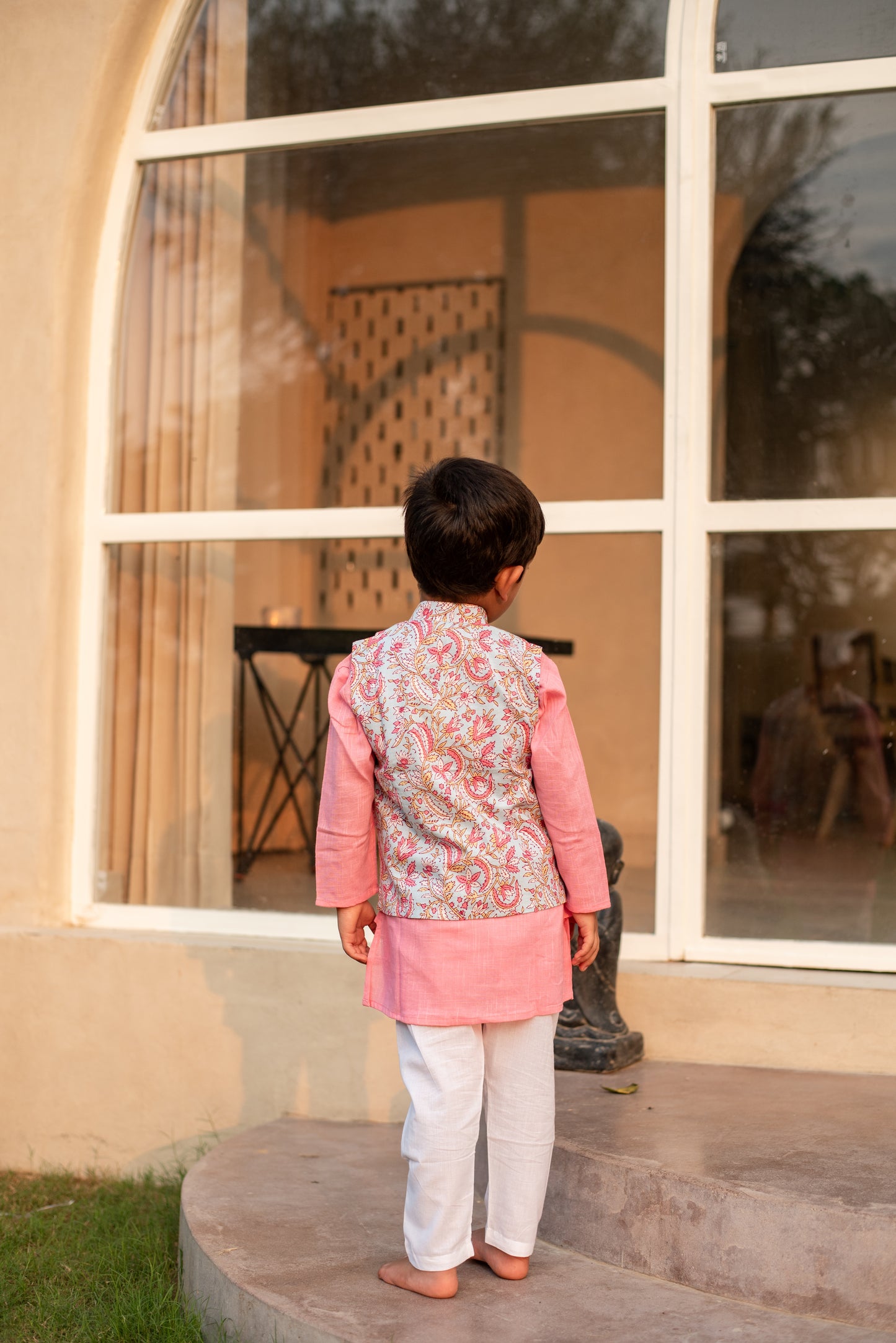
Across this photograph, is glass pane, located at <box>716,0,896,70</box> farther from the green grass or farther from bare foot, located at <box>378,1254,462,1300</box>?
the green grass

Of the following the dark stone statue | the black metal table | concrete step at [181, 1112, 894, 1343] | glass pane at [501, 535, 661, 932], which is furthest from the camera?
glass pane at [501, 535, 661, 932]

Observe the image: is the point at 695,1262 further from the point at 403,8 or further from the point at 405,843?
the point at 403,8

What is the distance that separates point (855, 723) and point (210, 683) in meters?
2.24

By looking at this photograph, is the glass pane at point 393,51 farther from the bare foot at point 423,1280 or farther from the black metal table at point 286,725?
the bare foot at point 423,1280

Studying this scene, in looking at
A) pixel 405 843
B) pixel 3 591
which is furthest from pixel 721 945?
pixel 3 591

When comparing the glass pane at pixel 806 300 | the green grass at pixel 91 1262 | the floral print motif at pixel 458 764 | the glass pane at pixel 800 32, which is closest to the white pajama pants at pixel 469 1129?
the floral print motif at pixel 458 764

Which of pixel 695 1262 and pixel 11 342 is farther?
pixel 11 342

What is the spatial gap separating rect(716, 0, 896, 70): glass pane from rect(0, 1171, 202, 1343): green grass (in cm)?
296

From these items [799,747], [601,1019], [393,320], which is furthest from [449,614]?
[393,320]

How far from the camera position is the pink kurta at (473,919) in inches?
79.6

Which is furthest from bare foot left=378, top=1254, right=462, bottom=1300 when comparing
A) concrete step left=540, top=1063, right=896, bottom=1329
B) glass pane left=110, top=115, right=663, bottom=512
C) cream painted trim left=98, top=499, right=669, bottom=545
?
glass pane left=110, top=115, right=663, bottom=512

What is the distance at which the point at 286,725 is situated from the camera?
4734 millimetres

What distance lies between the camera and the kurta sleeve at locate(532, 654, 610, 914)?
81.0 inches

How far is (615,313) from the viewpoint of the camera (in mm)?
7473
